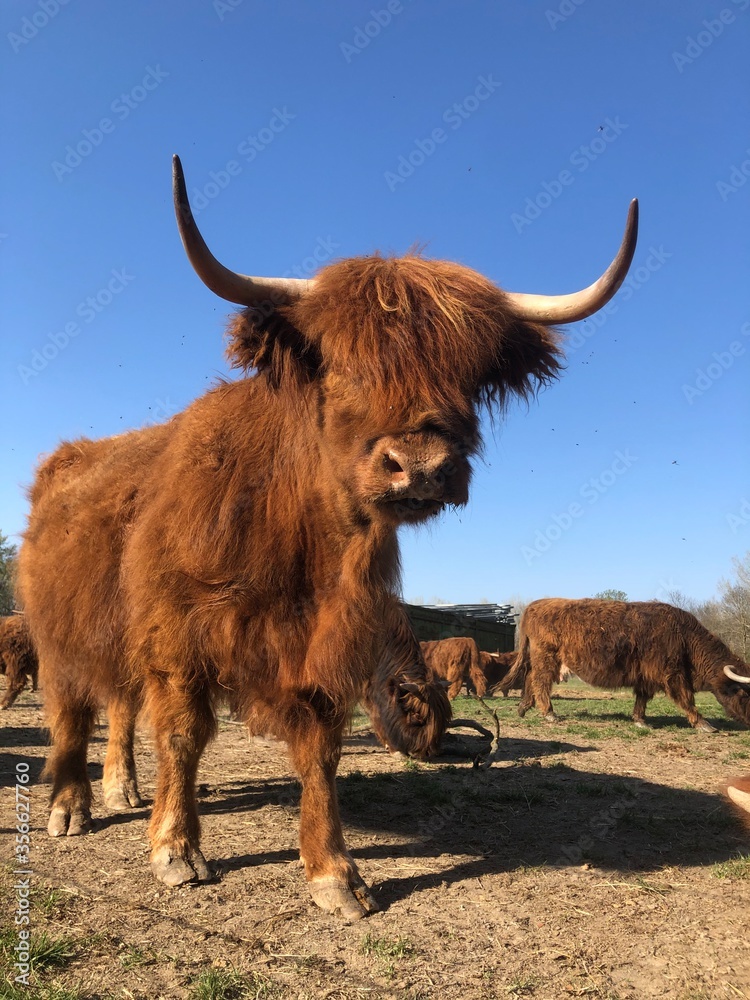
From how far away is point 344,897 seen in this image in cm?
334

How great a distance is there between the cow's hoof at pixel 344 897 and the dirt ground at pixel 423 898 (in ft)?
0.22

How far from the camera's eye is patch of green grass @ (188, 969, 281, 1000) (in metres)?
2.45

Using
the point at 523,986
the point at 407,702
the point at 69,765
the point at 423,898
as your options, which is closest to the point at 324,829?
the point at 423,898

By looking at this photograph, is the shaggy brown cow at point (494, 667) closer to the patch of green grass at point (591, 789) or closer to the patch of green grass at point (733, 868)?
the patch of green grass at point (591, 789)

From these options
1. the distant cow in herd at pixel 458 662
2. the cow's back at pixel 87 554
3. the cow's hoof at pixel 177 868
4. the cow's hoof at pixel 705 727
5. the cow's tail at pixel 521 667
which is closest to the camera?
the cow's hoof at pixel 177 868

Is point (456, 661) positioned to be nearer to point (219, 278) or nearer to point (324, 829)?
point (324, 829)

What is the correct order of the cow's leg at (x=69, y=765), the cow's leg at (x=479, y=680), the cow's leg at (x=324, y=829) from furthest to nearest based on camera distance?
the cow's leg at (x=479, y=680) < the cow's leg at (x=69, y=765) < the cow's leg at (x=324, y=829)

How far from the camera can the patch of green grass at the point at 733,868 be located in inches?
158

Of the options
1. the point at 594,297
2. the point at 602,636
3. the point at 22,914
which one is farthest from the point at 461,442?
the point at 602,636

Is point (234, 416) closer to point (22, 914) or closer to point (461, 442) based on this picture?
point (461, 442)

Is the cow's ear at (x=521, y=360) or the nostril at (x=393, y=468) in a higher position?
the cow's ear at (x=521, y=360)

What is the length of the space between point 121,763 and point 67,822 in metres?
0.88

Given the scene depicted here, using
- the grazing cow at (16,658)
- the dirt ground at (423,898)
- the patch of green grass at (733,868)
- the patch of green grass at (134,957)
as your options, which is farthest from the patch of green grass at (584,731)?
the grazing cow at (16,658)

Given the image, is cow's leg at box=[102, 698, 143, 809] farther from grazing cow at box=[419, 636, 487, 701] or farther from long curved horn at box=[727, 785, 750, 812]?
grazing cow at box=[419, 636, 487, 701]
